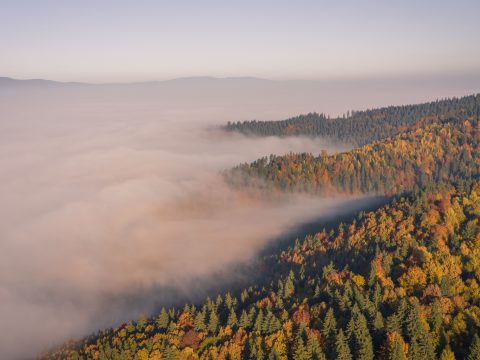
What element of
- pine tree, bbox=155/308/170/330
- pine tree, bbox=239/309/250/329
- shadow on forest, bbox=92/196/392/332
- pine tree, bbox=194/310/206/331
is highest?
pine tree, bbox=239/309/250/329

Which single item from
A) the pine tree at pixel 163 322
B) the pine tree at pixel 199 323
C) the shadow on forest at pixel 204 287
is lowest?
the shadow on forest at pixel 204 287

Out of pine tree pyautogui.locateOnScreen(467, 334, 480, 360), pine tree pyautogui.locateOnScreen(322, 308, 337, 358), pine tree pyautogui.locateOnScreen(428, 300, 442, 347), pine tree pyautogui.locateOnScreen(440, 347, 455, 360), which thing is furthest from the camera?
pine tree pyautogui.locateOnScreen(322, 308, 337, 358)

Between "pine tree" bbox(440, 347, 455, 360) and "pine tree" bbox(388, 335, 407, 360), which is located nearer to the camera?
"pine tree" bbox(388, 335, 407, 360)

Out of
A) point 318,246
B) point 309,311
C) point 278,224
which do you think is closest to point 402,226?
point 318,246

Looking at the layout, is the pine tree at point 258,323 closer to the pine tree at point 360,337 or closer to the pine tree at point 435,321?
the pine tree at point 360,337

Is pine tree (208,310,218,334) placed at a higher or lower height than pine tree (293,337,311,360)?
lower

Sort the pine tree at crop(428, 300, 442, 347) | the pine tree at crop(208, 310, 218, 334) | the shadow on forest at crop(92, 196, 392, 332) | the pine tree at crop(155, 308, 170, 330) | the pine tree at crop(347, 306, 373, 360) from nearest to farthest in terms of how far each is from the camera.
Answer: the pine tree at crop(347, 306, 373, 360)
the pine tree at crop(428, 300, 442, 347)
the pine tree at crop(208, 310, 218, 334)
the pine tree at crop(155, 308, 170, 330)
the shadow on forest at crop(92, 196, 392, 332)

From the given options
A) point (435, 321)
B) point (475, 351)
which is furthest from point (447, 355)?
point (435, 321)

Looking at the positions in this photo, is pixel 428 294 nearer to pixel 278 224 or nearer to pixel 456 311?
pixel 456 311

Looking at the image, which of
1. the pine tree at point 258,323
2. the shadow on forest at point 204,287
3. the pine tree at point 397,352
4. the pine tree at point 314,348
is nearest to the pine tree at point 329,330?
the pine tree at point 314,348

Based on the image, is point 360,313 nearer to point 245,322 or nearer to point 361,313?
point 361,313

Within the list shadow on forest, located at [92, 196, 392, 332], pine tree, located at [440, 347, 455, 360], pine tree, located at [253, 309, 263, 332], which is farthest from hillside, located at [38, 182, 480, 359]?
shadow on forest, located at [92, 196, 392, 332]

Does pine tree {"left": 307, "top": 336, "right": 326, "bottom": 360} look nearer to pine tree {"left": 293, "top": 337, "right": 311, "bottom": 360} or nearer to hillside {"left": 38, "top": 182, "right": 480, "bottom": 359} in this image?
hillside {"left": 38, "top": 182, "right": 480, "bottom": 359}
